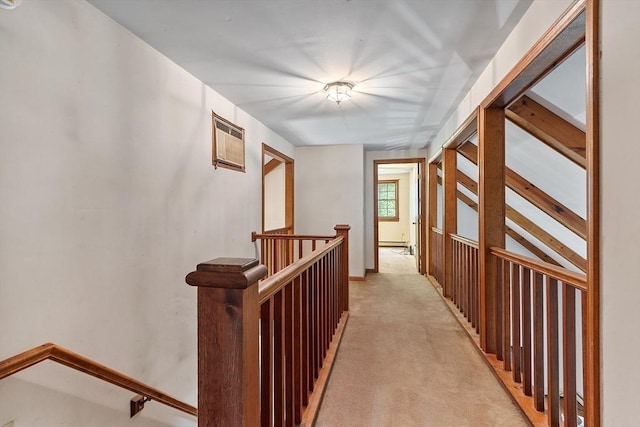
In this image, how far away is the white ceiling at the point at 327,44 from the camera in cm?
164

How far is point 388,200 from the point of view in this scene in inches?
358

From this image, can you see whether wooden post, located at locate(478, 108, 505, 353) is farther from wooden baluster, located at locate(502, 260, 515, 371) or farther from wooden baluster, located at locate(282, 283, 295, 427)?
wooden baluster, located at locate(282, 283, 295, 427)

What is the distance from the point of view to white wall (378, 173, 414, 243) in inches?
350

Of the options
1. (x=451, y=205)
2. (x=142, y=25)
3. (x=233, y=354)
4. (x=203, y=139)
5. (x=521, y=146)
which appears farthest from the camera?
(x=451, y=205)

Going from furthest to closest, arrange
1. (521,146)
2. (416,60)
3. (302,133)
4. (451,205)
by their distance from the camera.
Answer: (302,133) → (451,205) → (521,146) → (416,60)

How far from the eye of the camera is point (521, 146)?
2.96m

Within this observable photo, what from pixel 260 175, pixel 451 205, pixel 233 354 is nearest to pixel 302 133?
pixel 260 175

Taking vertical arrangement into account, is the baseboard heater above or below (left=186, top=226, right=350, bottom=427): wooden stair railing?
below

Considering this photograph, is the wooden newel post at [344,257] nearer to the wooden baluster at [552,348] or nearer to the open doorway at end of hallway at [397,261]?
the wooden baluster at [552,348]

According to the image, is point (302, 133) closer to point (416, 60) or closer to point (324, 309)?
point (416, 60)

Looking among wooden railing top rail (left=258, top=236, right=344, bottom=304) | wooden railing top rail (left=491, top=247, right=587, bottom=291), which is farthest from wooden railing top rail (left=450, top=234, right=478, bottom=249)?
wooden railing top rail (left=258, top=236, right=344, bottom=304)

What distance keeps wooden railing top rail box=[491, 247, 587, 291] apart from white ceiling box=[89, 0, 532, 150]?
1318 mm

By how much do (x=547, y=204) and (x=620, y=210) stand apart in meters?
2.42

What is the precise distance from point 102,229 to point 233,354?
1321 mm
